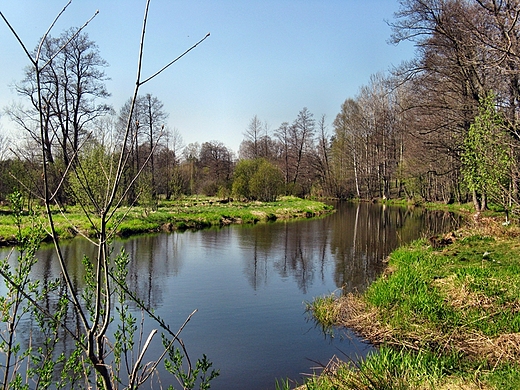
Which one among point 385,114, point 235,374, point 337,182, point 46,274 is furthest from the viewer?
point 337,182

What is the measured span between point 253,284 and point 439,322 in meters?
4.73

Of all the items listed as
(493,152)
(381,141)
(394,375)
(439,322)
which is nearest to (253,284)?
(439,322)

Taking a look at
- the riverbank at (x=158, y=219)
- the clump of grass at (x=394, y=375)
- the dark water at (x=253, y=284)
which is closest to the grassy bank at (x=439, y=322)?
the clump of grass at (x=394, y=375)

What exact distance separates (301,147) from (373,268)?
37749 millimetres

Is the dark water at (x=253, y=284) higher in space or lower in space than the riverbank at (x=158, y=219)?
lower

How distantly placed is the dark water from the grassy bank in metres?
0.56

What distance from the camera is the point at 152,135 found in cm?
3030

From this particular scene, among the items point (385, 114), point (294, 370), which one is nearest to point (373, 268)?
point (294, 370)

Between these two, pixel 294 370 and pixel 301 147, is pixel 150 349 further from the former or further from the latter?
pixel 301 147

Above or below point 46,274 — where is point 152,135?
above

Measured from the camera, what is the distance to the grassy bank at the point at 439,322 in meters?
4.31

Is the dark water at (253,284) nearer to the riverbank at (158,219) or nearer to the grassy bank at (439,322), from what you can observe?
the grassy bank at (439,322)

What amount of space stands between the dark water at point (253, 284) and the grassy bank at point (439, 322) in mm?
557

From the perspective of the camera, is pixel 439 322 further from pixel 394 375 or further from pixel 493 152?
pixel 493 152
